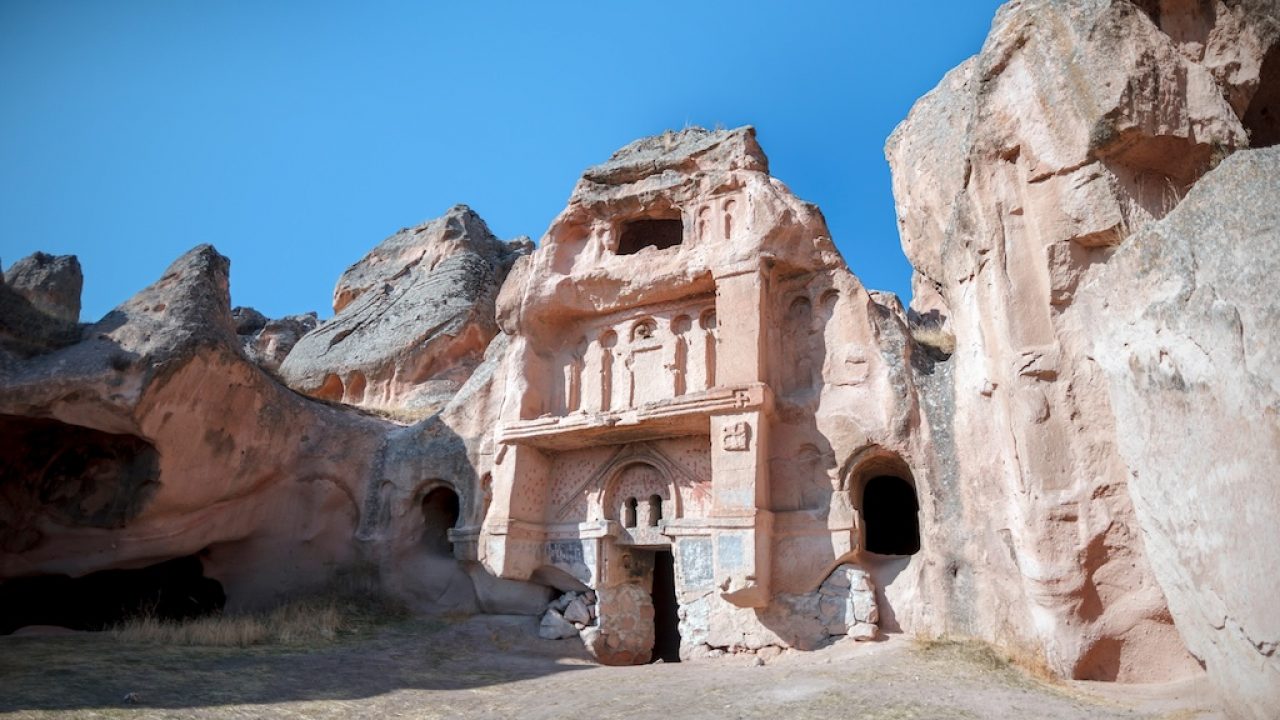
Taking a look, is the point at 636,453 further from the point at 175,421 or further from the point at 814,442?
the point at 175,421

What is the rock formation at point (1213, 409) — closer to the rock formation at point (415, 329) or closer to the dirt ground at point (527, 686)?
the dirt ground at point (527, 686)

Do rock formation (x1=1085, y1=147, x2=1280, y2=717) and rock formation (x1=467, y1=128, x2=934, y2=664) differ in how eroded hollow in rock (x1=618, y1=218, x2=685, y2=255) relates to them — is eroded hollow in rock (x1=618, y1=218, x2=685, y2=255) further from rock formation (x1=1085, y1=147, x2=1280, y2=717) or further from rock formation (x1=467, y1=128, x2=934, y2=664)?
rock formation (x1=1085, y1=147, x2=1280, y2=717)

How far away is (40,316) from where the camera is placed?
11578 millimetres

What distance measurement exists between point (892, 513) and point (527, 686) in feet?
23.5

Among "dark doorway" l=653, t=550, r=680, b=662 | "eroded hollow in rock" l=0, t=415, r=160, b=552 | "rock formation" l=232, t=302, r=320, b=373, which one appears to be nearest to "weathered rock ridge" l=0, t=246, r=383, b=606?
"eroded hollow in rock" l=0, t=415, r=160, b=552

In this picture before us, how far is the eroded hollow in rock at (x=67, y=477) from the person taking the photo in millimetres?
12359

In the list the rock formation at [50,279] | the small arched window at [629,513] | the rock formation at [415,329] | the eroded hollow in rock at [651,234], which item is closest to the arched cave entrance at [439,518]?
the small arched window at [629,513]

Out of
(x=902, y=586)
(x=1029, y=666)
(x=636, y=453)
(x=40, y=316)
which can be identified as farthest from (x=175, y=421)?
(x=1029, y=666)

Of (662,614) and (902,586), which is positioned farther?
(662,614)

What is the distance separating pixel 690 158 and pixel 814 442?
206 inches

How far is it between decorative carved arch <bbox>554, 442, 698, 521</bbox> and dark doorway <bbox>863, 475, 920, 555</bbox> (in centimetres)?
335

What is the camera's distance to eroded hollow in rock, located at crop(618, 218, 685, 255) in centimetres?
1636

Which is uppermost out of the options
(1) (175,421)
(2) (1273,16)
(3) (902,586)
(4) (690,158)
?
(4) (690,158)

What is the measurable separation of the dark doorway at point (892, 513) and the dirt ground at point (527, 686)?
3957mm
